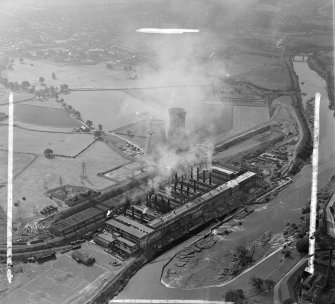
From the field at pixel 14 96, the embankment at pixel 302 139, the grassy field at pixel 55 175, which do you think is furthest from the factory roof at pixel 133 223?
the field at pixel 14 96

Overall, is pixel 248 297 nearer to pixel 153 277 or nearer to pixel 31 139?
pixel 153 277

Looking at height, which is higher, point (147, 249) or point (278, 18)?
point (278, 18)

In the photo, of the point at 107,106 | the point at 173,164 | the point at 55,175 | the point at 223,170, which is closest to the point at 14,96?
the point at 107,106

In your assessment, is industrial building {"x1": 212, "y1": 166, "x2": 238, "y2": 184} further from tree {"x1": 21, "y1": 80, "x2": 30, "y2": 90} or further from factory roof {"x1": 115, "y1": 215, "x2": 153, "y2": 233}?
tree {"x1": 21, "y1": 80, "x2": 30, "y2": 90}

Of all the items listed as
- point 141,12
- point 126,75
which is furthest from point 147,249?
point 141,12

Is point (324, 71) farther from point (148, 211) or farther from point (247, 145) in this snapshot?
point (148, 211)
